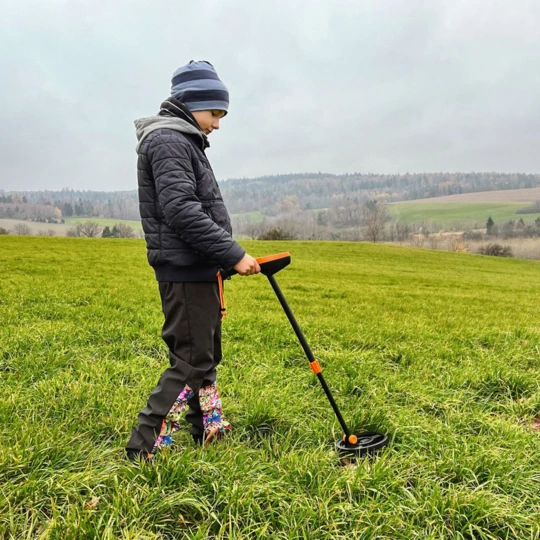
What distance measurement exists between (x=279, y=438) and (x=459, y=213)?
464 ft

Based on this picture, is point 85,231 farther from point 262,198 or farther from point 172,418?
point 262,198

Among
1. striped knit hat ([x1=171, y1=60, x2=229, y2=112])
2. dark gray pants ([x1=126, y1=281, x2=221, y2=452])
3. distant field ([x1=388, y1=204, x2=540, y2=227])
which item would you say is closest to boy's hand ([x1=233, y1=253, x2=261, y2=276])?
dark gray pants ([x1=126, y1=281, x2=221, y2=452])

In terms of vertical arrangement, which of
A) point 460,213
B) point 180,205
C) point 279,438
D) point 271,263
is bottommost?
point 460,213

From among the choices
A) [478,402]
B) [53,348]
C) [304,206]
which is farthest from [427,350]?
[304,206]

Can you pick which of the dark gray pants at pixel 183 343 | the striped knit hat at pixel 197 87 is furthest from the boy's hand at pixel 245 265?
the striped knit hat at pixel 197 87

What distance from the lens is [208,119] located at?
10.2 feet

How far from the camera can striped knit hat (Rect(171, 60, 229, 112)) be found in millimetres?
3010

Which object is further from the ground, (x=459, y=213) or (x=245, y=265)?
(x=245, y=265)

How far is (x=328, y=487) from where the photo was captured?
2.52 metres

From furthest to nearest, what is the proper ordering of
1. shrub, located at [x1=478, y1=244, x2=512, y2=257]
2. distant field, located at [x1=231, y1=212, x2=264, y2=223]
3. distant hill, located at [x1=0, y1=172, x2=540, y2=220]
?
distant field, located at [x1=231, y1=212, x2=264, y2=223], distant hill, located at [x1=0, y1=172, x2=540, y2=220], shrub, located at [x1=478, y1=244, x2=512, y2=257]

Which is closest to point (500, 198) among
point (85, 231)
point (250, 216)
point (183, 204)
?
point (250, 216)

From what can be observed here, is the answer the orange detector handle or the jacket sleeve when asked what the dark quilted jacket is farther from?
the orange detector handle

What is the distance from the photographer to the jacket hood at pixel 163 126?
2822 millimetres

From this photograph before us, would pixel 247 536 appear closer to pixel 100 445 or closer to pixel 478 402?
pixel 100 445
